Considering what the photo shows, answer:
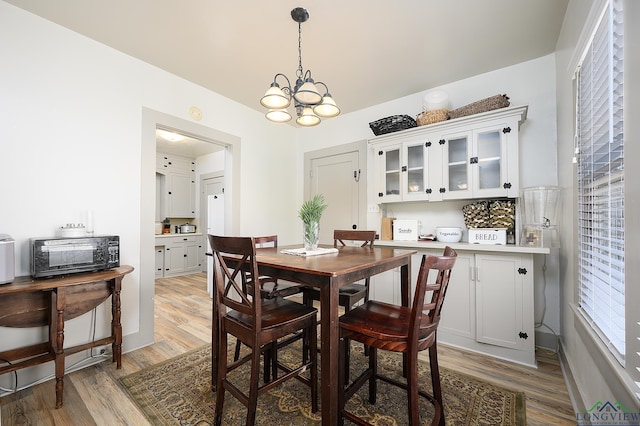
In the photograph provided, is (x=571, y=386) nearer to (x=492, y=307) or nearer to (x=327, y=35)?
(x=492, y=307)

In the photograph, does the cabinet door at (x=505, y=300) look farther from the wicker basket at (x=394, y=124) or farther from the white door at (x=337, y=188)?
the white door at (x=337, y=188)

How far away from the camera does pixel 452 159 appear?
2738 mm

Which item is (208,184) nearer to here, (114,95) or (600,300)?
(114,95)

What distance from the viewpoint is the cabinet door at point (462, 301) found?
244cm

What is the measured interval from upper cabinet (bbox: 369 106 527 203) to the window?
71cm

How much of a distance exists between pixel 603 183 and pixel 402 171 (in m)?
1.83

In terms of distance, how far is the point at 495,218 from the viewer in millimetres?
2529

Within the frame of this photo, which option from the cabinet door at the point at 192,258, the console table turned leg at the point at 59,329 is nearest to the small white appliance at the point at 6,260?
the console table turned leg at the point at 59,329

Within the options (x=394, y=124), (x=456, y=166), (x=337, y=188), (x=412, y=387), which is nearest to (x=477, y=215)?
(x=456, y=166)

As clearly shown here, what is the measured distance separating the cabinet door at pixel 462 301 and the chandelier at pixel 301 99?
1.79 metres

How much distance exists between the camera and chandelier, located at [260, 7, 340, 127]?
1.75m

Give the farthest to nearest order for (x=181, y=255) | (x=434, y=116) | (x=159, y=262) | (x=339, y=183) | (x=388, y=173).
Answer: (x=181, y=255), (x=159, y=262), (x=339, y=183), (x=388, y=173), (x=434, y=116)

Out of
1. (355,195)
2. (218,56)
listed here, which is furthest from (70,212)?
(355,195)

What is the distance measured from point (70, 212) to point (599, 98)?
3526mm
